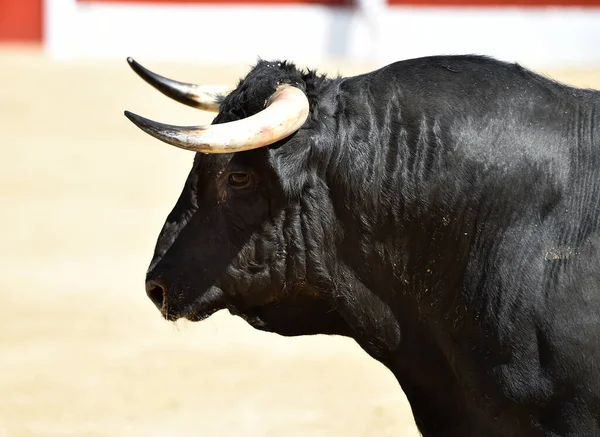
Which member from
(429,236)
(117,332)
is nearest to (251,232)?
(429,236)

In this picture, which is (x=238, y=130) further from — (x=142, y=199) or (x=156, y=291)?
(x=142, y=199)

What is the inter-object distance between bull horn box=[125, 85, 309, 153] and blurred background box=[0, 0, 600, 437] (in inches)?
35.5

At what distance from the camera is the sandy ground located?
20.2ft

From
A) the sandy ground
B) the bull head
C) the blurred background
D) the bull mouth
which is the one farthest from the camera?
the blurred background

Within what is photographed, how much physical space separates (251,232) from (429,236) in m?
0.55

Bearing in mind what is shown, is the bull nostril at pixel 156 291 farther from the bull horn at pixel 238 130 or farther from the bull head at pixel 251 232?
the bull horn at pixel 238 130

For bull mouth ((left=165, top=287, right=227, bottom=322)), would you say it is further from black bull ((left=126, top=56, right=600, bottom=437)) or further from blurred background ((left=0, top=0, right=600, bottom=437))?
blurred background ((left=0, top=0, right=600, bottom=437))

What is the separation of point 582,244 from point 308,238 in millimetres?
810

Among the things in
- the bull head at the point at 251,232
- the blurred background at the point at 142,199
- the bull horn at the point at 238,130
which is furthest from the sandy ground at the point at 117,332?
the bull horn at the point at 238,130

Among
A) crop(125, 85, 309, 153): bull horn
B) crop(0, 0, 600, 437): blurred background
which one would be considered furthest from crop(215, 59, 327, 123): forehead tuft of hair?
crop(0, 0, 600, 437): blurred background

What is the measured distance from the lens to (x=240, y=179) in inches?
143

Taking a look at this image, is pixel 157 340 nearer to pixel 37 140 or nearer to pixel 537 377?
pixel 537 377

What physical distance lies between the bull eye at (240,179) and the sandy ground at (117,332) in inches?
27.4

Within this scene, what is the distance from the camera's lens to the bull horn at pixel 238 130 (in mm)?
3330
